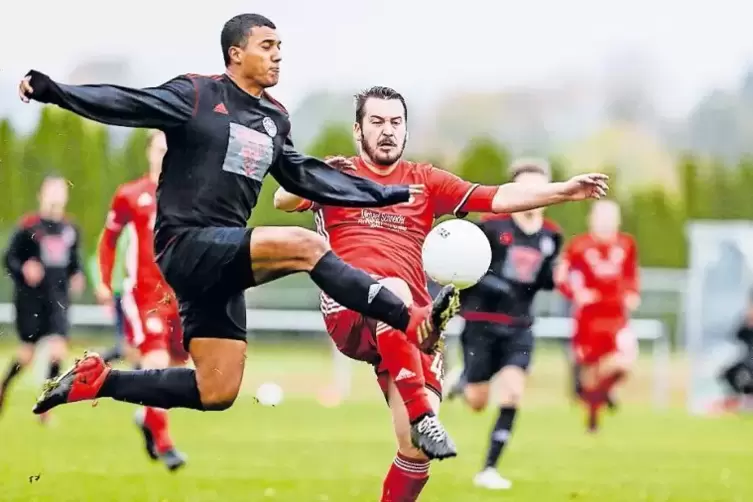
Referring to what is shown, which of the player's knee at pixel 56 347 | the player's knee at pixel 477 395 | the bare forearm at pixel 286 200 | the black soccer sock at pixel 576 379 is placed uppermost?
the bare forearm at pixel 286 200

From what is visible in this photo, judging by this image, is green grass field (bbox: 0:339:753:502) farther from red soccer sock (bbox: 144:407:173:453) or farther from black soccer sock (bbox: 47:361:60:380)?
black soccer sock (bbox: 47:361:60:380)

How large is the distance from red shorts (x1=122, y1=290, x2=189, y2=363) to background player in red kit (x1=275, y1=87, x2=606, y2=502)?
342 centimetres

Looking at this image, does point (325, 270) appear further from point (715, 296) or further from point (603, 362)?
point (715, 296)

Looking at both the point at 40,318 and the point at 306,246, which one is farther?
the point at 40,318

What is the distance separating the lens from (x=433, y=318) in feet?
22.3

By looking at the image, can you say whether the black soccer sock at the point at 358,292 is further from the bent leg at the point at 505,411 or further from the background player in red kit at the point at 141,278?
the background player in red kit at the point at 141,278

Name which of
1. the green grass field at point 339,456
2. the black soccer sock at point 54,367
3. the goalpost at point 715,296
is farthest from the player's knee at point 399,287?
the goalpost at point 715,296

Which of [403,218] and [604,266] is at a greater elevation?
[403,218]

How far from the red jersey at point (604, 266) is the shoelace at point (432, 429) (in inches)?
365

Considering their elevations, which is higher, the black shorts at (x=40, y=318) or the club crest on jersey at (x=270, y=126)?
the club crest on jersey at (x=270, y=126)

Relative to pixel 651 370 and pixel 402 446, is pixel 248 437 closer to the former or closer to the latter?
pixel 402 446

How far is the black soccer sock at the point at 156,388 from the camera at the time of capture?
752cm

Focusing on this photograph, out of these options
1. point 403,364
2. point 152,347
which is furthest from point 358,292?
point 152,347

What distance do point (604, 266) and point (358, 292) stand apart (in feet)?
32.8
